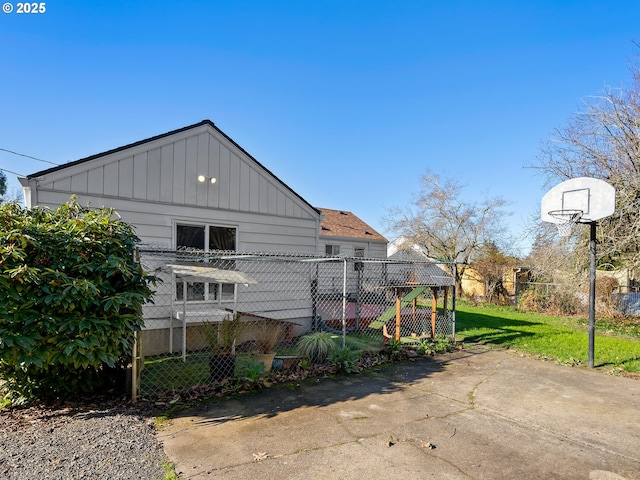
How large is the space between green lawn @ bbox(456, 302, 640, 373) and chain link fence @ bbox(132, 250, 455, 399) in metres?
1.51

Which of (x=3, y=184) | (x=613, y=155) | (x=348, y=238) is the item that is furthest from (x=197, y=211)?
(x=3, y=184)

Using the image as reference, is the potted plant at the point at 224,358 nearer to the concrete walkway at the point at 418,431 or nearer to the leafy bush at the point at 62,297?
the concrete walkway at the point at 418,431

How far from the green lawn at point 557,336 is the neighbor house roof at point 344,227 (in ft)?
21.9

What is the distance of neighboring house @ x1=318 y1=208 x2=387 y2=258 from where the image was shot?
17906 mm

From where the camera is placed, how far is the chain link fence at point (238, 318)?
5152 millimetres

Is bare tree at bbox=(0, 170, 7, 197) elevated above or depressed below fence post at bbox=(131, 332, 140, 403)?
above

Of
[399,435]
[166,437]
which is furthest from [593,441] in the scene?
[166,437]

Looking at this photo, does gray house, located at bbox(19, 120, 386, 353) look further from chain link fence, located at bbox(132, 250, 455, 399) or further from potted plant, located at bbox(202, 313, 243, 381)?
potted plant, located at bbox(202, 313, 243, 381)

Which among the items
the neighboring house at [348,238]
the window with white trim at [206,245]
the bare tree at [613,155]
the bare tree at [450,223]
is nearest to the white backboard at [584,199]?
the bare tree at [613,155]

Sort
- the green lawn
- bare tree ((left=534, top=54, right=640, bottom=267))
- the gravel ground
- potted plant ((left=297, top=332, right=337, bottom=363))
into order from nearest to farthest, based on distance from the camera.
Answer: the gravel ground, potted plant ((left=297, top=332, right=337, bottom=363)), the green lawn, bare tree ((left=534, top=54, right=640, bottom=267))

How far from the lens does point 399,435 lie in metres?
3.57

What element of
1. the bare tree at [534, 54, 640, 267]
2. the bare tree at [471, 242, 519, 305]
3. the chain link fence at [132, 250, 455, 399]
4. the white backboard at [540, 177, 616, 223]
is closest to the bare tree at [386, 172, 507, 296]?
the bare tree at [471, 242, 519, 305]

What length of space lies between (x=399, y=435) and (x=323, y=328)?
19.2 ft

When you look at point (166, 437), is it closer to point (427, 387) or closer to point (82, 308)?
point (82, 308)
